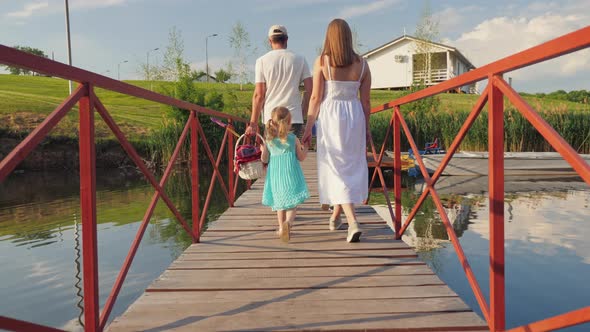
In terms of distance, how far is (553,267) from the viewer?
5074 mm

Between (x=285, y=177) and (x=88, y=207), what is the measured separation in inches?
78.6

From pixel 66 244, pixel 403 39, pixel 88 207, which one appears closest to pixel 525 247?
pixel 88 207

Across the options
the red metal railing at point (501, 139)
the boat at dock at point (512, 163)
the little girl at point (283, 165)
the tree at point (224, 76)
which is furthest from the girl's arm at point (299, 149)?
the tree at point (224, 76)

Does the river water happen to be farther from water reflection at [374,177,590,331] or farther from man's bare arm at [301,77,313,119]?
man's bare arm at [301,77,313,119]

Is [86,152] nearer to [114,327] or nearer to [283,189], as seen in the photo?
[114,327]

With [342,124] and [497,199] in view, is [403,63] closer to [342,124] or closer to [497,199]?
[342,124]

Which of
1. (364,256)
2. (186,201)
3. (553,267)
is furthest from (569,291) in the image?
(186,201)

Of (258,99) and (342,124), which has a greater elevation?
(258,99)

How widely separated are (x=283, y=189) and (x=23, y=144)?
2.38 meters

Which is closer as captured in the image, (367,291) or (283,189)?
(367,291)

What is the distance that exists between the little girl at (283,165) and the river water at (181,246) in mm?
1870

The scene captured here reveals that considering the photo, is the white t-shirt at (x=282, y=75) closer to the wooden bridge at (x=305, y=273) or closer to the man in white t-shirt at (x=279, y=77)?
the man in white t-shirt at (x=279, y=77)

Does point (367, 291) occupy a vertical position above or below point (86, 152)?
below

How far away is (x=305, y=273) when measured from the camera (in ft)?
9.13
